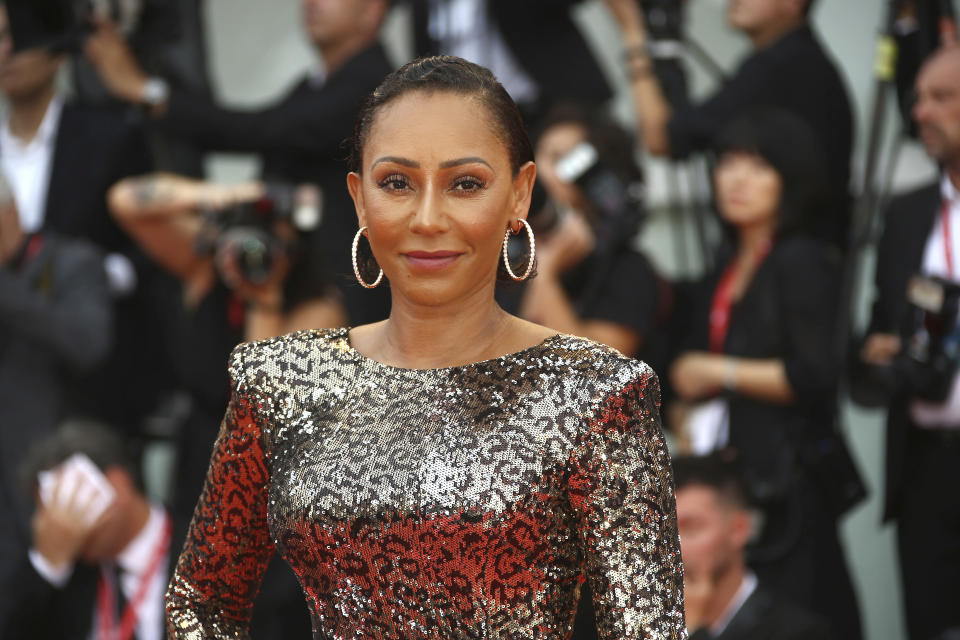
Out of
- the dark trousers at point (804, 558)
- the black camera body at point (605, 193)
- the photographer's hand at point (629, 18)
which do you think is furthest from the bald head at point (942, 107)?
the photographer's hand at point (629, 18)

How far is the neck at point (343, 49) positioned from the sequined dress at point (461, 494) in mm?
2578

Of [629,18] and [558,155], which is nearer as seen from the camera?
[558,155]

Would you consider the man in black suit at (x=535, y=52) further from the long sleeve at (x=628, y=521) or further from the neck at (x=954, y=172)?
the long sleeve at (x=628, y=521)

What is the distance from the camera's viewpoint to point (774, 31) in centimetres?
413

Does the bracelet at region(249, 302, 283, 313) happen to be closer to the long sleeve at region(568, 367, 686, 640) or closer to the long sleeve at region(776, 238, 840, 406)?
the long sleeve at region(776, 238, 840, 406)

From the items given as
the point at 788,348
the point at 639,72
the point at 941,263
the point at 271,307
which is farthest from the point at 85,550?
the point at 941,263

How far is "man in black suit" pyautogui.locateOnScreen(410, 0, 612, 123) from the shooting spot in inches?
174

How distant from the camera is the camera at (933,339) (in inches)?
136

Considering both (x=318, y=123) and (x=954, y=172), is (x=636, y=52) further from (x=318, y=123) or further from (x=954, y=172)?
(x=954, y=172)

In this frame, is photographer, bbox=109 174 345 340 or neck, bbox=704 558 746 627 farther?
photographer, bbox=109 174 345 340

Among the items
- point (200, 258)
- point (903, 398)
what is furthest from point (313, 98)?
point (903, 398)

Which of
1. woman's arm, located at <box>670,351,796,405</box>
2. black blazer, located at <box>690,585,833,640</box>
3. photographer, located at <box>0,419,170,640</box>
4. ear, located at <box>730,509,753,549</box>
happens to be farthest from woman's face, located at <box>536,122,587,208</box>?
photographer, located at <box>0,419,170,640</box>

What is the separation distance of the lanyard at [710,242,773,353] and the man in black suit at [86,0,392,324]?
2.89 ft

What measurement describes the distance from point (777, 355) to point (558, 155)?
2.73 feet
